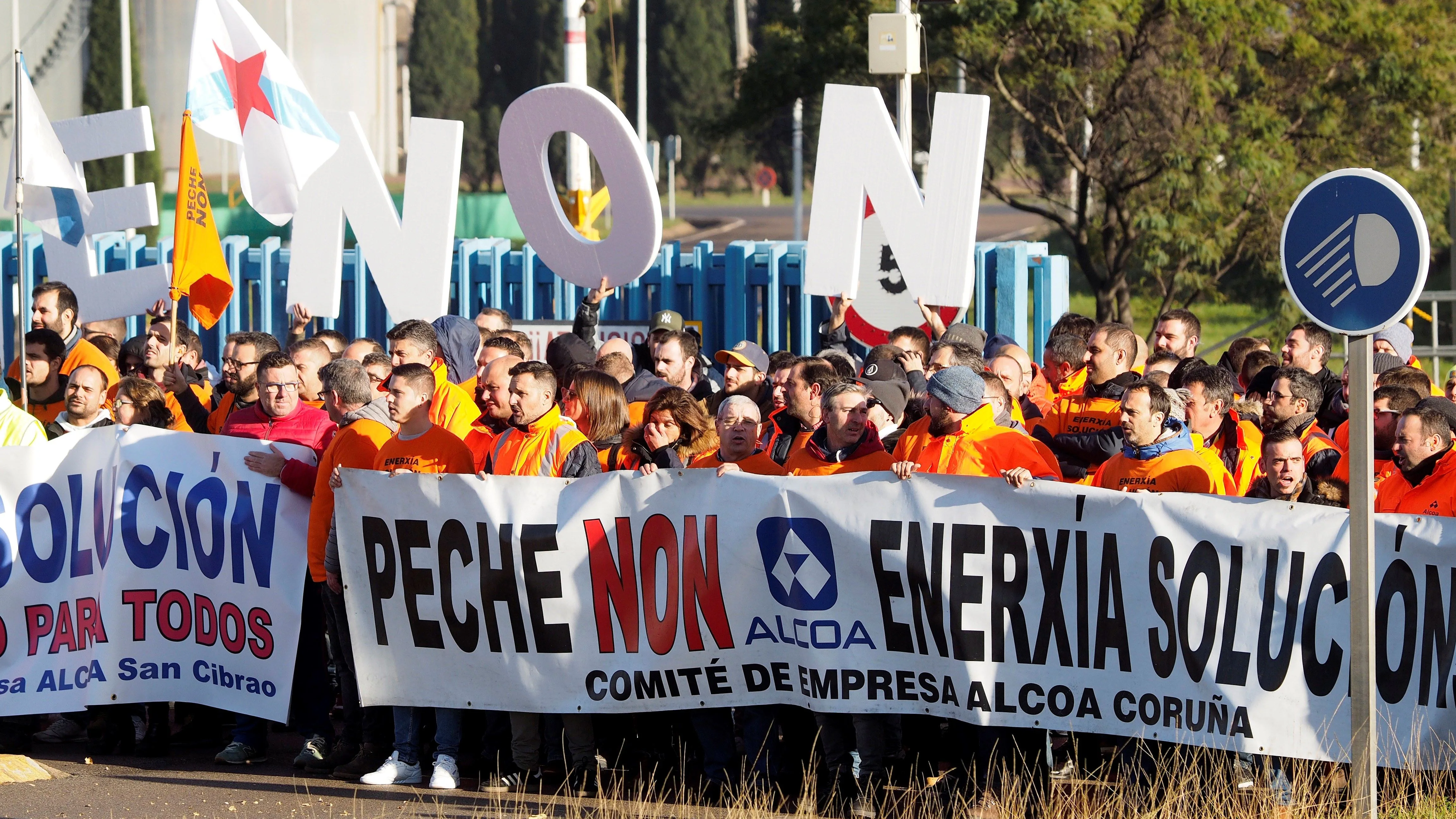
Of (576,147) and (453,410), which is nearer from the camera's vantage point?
(453,410)

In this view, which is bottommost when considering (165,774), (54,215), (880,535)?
(165,774)

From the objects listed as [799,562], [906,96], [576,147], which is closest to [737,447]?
[799,562]

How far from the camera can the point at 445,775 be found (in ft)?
22.3

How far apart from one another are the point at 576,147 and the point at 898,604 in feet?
32.8

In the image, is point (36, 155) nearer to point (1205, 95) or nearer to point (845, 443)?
point (845, 443)

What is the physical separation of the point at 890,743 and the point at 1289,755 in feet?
4.85

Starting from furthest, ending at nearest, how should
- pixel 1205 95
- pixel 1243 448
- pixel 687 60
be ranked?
pixel 687 60
pixel 1205 95
pixel 1243 448

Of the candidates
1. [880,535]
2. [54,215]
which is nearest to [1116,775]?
[880,535]

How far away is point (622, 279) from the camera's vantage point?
10125mm

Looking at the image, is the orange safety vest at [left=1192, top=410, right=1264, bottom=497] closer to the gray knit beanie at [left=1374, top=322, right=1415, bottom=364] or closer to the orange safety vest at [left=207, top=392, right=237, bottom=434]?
the gray knit beanie at [left=1374, top=322, right=1415, bottom=364]

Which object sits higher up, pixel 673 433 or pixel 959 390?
pixel 959 390

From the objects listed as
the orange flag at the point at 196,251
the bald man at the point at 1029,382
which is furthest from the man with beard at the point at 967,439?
the orange flag at the point at 196,251

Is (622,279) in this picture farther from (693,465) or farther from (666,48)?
(666,48)

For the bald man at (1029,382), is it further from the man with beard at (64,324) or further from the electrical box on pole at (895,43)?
the man with beard at (64,324)
